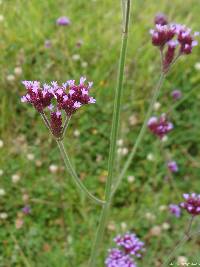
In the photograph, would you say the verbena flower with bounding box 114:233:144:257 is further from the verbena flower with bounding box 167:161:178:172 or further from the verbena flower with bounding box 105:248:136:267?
the verbena flower with bounding box 167:161:178:172

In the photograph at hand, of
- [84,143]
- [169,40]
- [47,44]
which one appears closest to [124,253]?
[169,40]

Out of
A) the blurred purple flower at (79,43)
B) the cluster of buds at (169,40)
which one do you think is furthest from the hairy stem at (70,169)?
the blurred purple flower at (79,43)

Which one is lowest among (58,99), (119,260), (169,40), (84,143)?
→ (119,260)

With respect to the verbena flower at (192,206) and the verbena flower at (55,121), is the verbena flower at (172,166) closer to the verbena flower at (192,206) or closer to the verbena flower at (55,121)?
the verbena flower at (192,206)

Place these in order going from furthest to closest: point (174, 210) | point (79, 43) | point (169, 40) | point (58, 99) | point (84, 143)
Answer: point (79, 43)
point (84, 143)
point (174, 210)
point (169, 40)
point (58, 99)

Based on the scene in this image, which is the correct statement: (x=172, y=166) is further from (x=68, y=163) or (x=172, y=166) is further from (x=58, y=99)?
(x=58, y=99)

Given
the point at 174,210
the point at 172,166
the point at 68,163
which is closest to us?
the point at 68,163

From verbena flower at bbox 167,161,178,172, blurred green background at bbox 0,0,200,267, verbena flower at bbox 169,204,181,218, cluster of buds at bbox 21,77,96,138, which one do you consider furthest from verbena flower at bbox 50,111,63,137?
verbena flower at bbox 167,161,178,172

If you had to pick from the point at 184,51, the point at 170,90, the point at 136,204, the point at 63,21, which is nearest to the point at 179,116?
the point at 170,90

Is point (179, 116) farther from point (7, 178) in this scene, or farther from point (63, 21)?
point (7, 178)
